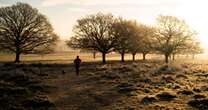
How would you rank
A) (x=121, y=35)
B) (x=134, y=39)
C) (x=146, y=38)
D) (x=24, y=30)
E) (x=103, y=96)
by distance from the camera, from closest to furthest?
(x=103, y=96)
(x=24, y=30)
(x=121, y=35)
(x=134, y=39)
(x=146, y=38)

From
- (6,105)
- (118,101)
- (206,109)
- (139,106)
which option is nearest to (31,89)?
(6,105)

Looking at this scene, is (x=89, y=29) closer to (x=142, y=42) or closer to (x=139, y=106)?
(x=142, y=42)

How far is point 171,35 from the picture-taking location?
70.1 meters

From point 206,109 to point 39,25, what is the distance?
48.5 m

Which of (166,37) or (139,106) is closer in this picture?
(139,106)

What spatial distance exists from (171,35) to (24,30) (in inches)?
1286

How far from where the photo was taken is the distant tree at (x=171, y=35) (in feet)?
227

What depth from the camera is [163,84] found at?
25.7 metres

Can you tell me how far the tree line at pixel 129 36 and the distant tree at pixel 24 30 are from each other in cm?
573

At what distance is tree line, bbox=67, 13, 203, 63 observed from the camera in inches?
2569

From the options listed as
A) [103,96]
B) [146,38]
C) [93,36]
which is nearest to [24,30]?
[93,36]

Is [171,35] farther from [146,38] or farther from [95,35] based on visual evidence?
[95,35]

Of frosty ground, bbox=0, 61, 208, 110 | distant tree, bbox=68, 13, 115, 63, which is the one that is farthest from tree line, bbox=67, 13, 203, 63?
frosty ground, bbox=0, 61, 208, 110

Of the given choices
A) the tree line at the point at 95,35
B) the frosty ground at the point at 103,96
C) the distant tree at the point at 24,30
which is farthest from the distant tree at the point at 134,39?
the frosty ground at the point at 103,96
